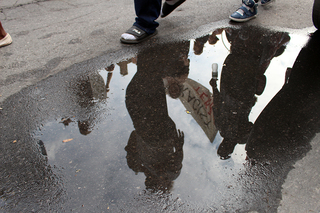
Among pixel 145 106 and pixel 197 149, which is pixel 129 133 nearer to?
pixel 145 106

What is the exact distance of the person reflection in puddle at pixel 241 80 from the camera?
5.84 feet

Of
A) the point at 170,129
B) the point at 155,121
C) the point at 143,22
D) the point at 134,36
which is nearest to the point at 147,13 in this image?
the point at 143,22

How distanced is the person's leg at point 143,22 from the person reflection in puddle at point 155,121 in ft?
1.24

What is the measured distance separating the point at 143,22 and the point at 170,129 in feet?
6.30

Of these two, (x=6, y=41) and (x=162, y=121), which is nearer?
(x=162, y=121)

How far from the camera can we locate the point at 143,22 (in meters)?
3.12

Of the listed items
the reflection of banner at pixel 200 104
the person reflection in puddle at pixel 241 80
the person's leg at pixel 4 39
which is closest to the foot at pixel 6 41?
the person's leg at pixel 4 39

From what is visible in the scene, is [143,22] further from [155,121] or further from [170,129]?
[170,129]

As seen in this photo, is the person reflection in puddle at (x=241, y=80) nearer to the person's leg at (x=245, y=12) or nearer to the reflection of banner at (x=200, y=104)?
the reflection of banner at (x=200, y=104)

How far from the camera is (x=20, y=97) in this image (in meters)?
2.14

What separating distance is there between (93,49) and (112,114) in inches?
52.4

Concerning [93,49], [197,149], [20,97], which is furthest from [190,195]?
[93,49]

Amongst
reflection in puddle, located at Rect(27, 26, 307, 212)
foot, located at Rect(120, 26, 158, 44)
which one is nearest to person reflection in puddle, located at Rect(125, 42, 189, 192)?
reflection in puddle, located at Rect(27, 26, 307, 212)

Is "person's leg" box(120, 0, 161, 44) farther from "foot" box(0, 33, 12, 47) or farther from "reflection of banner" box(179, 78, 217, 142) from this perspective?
"foot" box(0, 33, 12, 47)
